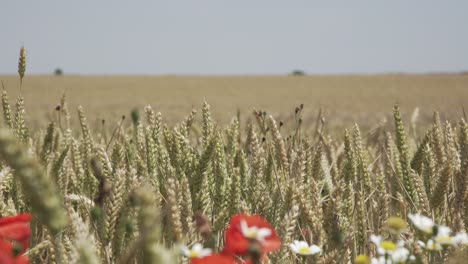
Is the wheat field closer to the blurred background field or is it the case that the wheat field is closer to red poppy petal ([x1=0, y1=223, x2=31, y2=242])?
red poppy petal ([x1=0, y1=223, x2=31, y2=242])

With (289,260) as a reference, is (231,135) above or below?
above

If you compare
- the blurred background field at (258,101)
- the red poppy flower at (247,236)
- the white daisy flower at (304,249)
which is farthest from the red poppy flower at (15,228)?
the blurred background field at (258,101)

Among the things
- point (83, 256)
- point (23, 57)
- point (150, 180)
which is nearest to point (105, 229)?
point (150, 180)

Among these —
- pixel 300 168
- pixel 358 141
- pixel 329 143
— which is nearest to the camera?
pixel 300 168

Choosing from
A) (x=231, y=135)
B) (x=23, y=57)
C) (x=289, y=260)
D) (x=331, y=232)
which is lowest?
(x=289, y=260)

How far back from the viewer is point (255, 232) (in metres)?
0.86

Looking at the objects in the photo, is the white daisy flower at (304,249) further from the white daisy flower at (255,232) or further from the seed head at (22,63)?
the seed head at (22,63)

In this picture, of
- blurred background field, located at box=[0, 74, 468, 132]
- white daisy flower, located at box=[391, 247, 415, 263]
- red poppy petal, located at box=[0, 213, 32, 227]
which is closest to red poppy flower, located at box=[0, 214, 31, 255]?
red poppy petal, located at box=[0, 213, 32, 227]

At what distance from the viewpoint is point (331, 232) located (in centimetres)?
113

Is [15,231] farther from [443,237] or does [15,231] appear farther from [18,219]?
[443,237]

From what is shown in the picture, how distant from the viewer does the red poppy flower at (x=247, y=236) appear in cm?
81

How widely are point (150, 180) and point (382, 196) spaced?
562 mm

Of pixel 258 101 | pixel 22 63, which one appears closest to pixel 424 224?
pixel 22 63

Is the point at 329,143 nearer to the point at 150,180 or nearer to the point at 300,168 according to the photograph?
the point at 300,168
